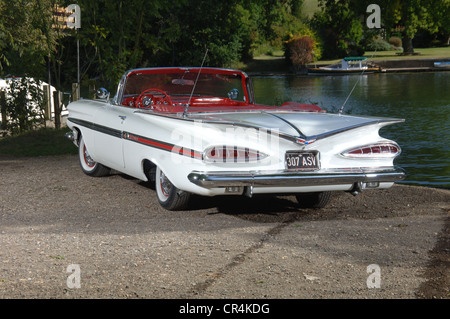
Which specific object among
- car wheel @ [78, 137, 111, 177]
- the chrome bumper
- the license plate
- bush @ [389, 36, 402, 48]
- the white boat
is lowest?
the white boat

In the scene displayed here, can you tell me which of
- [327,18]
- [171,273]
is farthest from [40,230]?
[327,18]

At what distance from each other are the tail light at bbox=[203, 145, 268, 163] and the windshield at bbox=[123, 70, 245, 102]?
242cm

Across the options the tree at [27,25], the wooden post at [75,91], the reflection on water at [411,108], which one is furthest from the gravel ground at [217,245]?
the wooden post at [75,91]

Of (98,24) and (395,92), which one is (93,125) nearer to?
(98,24)

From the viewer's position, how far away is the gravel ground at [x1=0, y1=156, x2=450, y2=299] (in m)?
4.83

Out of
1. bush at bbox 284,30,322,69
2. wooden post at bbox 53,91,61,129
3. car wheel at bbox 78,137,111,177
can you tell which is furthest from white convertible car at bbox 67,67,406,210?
bush at bbox 284,30,322,69

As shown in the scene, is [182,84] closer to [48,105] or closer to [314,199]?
[314,199]

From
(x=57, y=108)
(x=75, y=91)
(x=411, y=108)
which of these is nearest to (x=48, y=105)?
(x=57, y=108)

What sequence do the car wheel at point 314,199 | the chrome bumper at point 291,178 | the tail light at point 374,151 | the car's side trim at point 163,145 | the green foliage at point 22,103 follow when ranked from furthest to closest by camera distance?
the green foliage at point 22,103, the car wheel at point 314,199, the tail light at point 374,151, the car's side trim at point 163,145, the chrome bumper at point 291,178

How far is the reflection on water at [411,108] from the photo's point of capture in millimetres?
15195

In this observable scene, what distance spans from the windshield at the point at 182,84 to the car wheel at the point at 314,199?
5.58 feet

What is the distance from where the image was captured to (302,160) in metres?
6.69

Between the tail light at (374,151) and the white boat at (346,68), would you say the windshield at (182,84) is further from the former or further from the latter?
the white boat at (346,68)

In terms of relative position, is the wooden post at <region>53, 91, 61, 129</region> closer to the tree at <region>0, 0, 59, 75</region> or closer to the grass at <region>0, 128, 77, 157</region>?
the grass at <region>0, 128, 77, 157</region>
